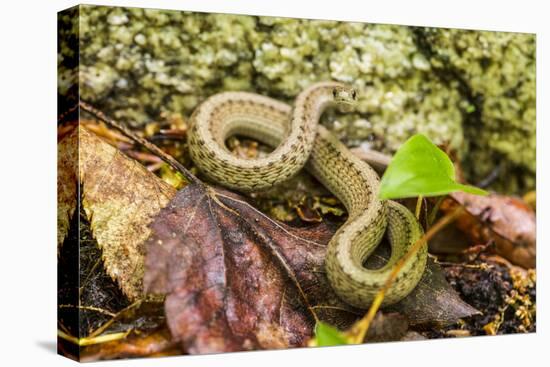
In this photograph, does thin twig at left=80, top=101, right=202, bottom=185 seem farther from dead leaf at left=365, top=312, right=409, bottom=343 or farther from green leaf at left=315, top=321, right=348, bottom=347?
dead leaf at left=365, top=312, right=409, bottom=343

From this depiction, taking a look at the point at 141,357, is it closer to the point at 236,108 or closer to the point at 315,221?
the point at 315,221

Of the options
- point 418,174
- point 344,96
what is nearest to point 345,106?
point 344,96

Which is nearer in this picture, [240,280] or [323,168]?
[240,280]

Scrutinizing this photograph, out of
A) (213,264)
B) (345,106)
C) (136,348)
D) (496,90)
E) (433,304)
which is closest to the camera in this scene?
(136,348)

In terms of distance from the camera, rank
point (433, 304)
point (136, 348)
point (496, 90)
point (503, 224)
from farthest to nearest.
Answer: point (496, 90) → point (503, 224) → point (433, 304) → point (136, 348)

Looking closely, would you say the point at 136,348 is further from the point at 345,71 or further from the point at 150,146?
the point at 345,71

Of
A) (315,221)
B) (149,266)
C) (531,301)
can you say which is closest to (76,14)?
(149,266)
